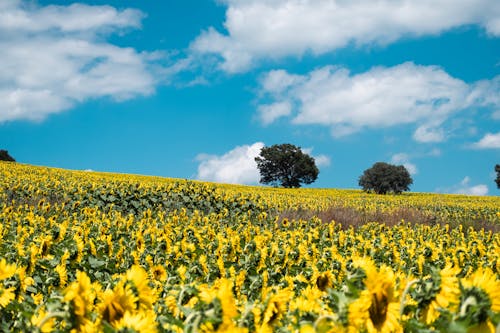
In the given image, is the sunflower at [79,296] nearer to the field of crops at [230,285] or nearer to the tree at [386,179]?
the field of crops at [230,285]

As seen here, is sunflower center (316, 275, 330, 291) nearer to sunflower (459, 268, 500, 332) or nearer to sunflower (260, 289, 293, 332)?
sunflower (260, 289, 293, 332)

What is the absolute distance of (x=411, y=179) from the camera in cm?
7275

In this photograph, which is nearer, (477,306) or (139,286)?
(477,306)

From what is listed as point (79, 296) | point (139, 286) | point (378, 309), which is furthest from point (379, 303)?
point (79, 296)

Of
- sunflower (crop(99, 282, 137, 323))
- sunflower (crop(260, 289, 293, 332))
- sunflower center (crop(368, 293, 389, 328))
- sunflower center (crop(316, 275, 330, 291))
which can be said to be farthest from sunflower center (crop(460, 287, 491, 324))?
sunflower center (crop(316, 275, 330, 291))

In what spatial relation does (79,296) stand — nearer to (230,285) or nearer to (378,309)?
(230,285)

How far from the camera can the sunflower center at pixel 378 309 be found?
1717 millimetres

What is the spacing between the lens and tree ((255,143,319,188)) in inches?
3322

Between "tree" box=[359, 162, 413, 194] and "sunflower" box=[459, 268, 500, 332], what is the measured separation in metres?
70.9

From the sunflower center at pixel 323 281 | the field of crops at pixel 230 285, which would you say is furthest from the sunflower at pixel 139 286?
the sunflower center at pixel 323 281

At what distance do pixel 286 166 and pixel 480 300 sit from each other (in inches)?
3318

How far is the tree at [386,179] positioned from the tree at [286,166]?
1384cm

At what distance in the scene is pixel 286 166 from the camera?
85.7 m

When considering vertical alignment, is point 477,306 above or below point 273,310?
above
